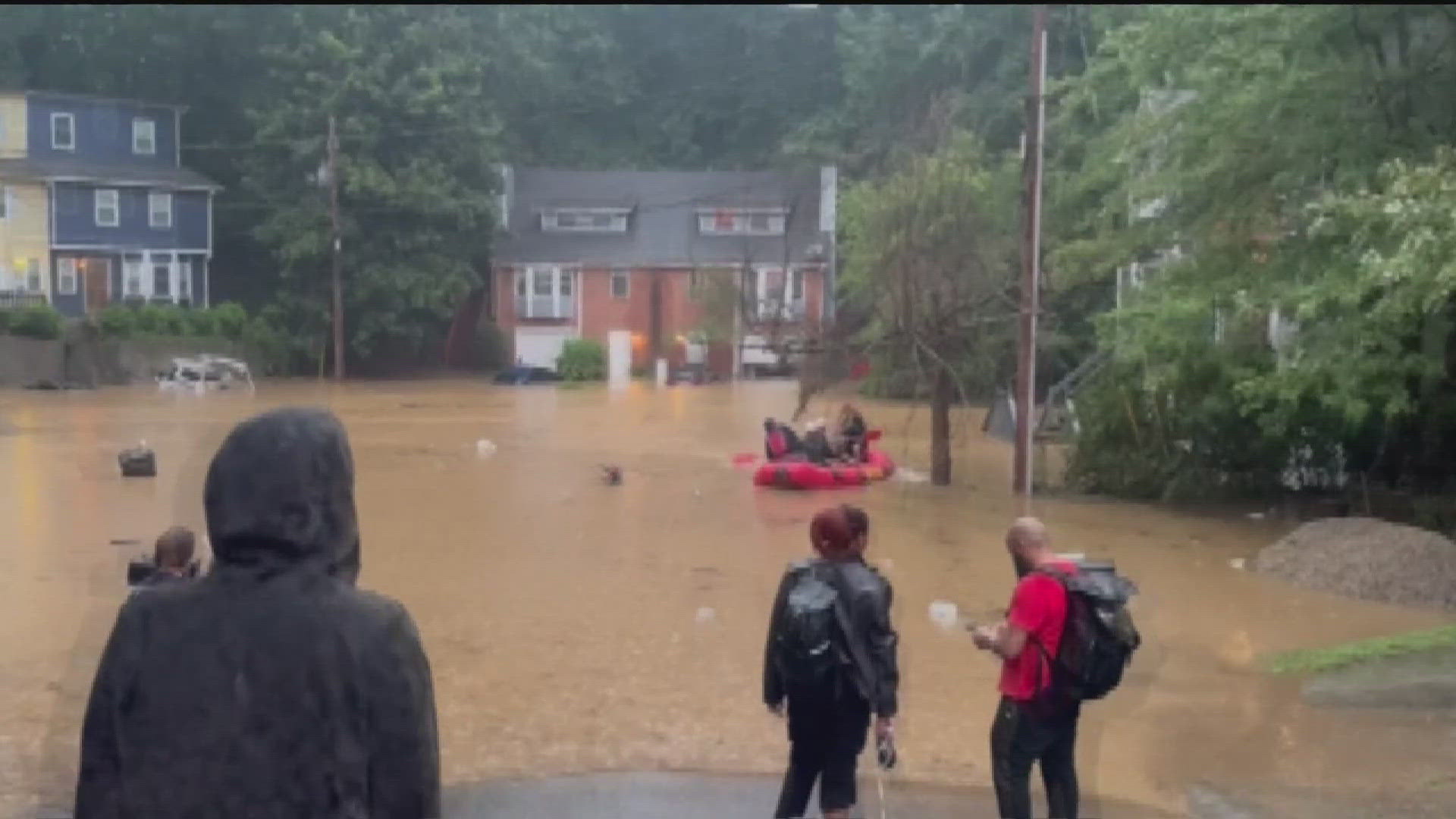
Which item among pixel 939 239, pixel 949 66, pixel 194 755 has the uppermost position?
pixel 949 66

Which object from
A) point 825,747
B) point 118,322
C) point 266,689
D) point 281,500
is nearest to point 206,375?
point 118,322

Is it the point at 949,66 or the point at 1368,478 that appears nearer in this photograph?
the point at 1368,478

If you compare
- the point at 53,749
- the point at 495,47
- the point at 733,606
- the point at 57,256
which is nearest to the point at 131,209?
the point at 57,256

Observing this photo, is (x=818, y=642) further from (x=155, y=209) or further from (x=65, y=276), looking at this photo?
(x=155, y=209)

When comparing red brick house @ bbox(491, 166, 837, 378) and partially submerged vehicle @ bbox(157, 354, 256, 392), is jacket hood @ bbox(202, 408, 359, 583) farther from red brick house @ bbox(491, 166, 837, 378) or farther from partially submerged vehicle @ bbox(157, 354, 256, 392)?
red brick house @ bbox(491, 166, 837, 378)

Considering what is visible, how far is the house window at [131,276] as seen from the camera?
61781 millimetres

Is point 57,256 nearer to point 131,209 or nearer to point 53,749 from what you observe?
point 131,209

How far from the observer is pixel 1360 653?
1248cm

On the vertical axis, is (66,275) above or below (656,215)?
below

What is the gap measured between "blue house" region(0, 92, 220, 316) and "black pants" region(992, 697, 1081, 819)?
56.1 metres

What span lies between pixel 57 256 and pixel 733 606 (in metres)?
49.1

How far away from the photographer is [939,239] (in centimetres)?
2672

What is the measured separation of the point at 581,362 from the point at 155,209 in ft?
52.7

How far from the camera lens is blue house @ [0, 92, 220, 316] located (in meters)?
Result: 58.4
